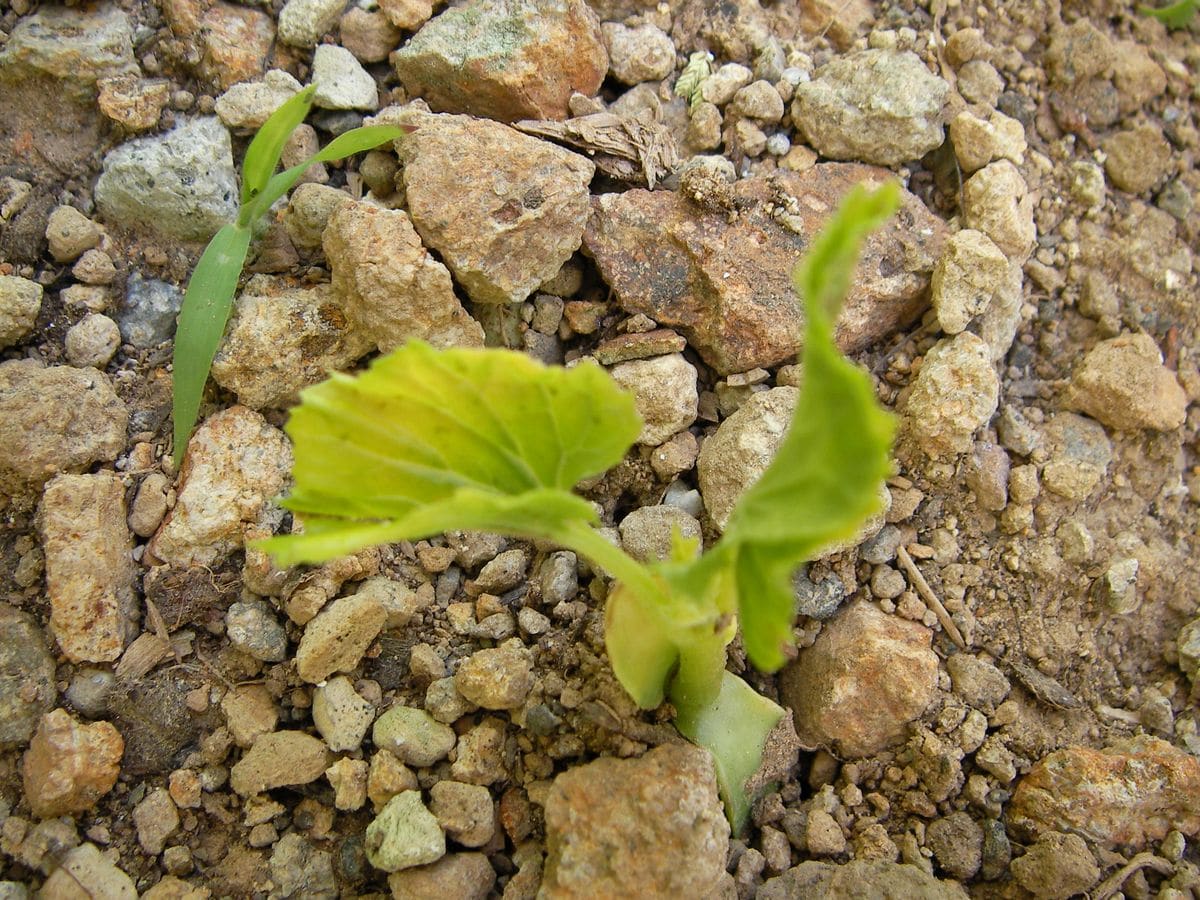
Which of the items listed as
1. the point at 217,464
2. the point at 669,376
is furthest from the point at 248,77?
the point at 669,376

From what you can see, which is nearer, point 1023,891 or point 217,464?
point 1023,891

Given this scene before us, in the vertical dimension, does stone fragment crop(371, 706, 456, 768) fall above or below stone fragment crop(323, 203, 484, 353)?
below

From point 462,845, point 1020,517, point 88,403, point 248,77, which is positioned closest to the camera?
point 462,845

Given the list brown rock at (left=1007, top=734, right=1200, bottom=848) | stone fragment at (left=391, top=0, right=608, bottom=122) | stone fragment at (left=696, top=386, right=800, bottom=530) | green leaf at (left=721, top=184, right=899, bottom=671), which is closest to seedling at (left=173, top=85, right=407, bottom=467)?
stone fragment at (left=391, top=0, right=608, bottom=122)

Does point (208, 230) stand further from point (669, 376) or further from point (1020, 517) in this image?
point (1020, 517)

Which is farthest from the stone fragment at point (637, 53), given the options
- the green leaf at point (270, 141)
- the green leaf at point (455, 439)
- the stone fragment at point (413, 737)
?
the stone fragment at point (413, 737)

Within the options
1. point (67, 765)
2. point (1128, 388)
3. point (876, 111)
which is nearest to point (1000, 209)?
point (876, 111)

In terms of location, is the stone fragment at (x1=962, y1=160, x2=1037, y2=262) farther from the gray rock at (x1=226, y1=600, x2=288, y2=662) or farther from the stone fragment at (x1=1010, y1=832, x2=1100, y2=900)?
the gray rock at (x1=226, y1=600, x2=288, y2=662)
